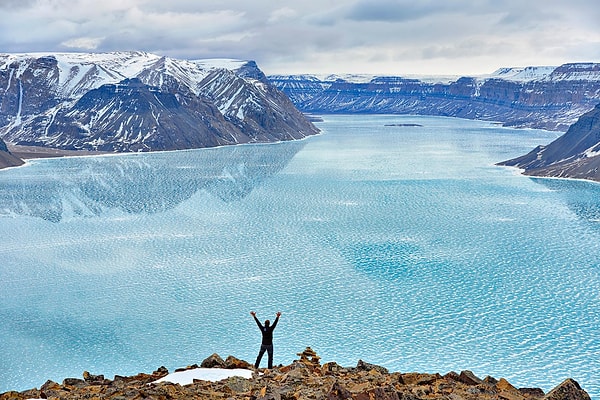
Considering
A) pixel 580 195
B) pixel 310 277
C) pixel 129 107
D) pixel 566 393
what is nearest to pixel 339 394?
pixel 566 393

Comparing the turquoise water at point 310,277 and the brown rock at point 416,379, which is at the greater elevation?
the brown rock at point 416,379

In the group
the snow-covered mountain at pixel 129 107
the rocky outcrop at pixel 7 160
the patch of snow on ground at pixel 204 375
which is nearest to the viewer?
the patch of snow on ground at pixel 204 375

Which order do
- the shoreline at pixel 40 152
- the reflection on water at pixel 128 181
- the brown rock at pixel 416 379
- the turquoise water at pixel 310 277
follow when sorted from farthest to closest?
the shoreline at pixel 40 152 → the reflection on water at pixel 128 181 → the turquoise water at pixel 310 277 → the brown rock at pixel 416 379

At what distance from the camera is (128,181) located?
84875mm

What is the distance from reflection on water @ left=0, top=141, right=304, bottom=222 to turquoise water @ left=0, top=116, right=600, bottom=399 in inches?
23.7

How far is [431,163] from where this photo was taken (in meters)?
99.0

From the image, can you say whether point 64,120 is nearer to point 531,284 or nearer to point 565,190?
point 565,190

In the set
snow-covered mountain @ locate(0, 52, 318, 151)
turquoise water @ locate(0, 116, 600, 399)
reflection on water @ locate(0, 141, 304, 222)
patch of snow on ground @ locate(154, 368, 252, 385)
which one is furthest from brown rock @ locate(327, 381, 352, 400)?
snow-covered mountain @ locate(0, 52, 318, 151)

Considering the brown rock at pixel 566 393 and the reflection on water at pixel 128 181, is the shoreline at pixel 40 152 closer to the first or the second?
the reflection on water at pixel 128 181

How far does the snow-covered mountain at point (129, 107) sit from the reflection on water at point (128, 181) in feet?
67.8

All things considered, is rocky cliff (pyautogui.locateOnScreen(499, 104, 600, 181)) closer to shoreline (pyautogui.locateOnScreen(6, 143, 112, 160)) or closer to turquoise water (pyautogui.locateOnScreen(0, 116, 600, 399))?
turquoise water (pyautogui.locateOnScreen(0, 116, 600, 399))

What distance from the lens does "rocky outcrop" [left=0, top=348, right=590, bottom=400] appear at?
482 inches

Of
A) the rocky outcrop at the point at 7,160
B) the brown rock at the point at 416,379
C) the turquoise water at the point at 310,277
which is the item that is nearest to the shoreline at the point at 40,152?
the rocky outcrop at the point at 7,160

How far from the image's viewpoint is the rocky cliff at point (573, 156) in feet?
275
